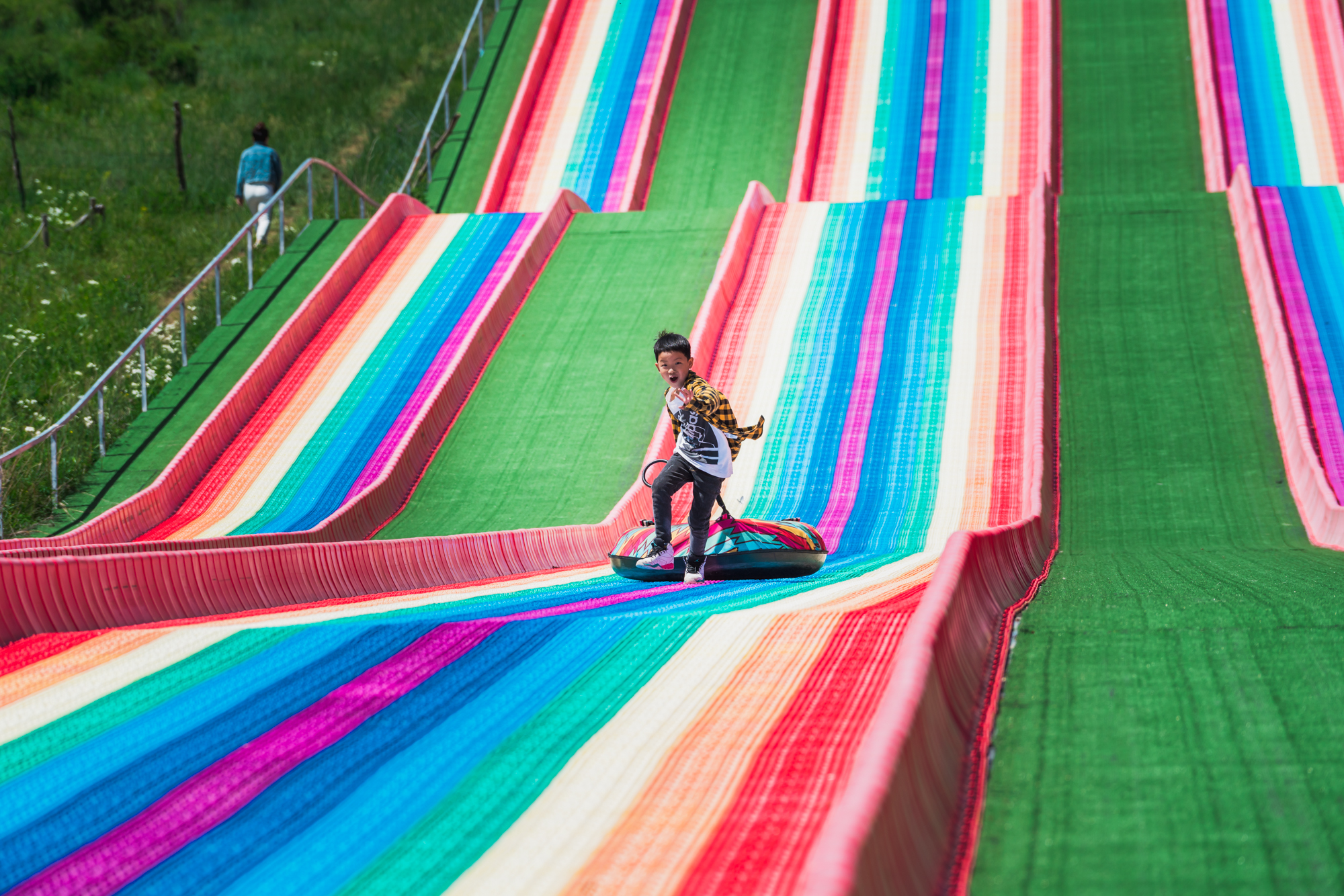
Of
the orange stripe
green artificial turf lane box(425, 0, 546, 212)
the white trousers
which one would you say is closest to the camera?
the orange stripe

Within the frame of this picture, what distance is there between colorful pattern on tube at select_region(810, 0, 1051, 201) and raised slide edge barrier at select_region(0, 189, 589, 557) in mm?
4679

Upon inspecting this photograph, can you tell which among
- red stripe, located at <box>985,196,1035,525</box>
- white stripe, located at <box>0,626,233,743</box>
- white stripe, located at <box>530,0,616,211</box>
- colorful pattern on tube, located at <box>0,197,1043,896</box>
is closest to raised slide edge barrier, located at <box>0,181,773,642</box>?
colorful pattern on tube, located at <box>0,197,1043,896</box>

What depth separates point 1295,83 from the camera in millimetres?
17812

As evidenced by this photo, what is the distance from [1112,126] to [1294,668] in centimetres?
1534

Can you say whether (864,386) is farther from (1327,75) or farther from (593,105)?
(1327,75)

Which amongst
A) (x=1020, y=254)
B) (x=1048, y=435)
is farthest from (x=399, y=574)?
(x=1020, y=254)

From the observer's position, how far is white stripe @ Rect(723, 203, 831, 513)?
1011 cm

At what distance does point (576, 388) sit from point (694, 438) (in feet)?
16.7

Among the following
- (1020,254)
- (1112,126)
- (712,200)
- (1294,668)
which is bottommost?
(1294,668)

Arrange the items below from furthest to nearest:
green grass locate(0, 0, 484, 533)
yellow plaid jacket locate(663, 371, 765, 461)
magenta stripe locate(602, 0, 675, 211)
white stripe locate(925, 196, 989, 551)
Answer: magenta stripe locate(602, 0, 675, 211)
green grass locate(0, 0, 484, 533)
white stripe locate(925, 196, 989, 551)
yellow plaid jacket locate(663, 371, 765, 461)

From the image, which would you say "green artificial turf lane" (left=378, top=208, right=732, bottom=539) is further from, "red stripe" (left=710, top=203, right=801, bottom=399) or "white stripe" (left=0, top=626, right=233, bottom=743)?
"white stripe" (left=0, top=626, right=233, bottom=743)

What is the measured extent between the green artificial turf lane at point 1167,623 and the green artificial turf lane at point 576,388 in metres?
3.60

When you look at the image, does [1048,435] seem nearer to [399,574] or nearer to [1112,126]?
[399,574]

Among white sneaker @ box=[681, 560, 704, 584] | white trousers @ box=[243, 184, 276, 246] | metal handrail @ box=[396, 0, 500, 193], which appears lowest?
white sneaker @ box=[681, 560, 704, 584]
